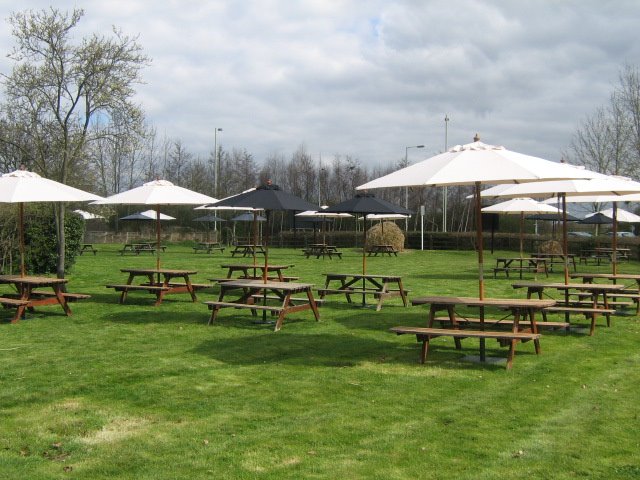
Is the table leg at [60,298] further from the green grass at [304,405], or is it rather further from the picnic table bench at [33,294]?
the green grass at [304,405]

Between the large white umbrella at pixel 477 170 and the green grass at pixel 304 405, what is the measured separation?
166cm

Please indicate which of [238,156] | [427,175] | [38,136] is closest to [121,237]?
[238,156]

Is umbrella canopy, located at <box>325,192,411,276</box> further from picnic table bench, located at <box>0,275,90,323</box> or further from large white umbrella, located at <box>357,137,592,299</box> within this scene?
picnic table bench, located at <box>0,275,90,323</box>

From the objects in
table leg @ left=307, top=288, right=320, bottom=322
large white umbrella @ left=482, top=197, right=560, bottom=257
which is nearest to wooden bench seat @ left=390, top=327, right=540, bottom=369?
table leg @ left=307, top=288, right=320, bottom=322

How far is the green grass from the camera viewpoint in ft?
15.0

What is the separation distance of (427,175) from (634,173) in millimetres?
30204

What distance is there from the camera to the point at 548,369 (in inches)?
291

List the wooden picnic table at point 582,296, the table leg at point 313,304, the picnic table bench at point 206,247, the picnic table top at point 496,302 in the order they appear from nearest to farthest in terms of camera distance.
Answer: the picnic table top at point 496,302 → the wooden picnic table at point 582,296 → the table leg at point 313,304 → the picnic table bench at point 206,247

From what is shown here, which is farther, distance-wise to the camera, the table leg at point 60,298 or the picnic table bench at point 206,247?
the picnic table bench at point 206,247

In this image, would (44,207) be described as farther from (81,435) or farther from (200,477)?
(200,477)

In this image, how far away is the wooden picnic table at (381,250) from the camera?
107 ft

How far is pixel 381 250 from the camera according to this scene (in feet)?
107

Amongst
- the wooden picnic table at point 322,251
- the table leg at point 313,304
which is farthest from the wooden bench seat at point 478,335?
the wooden picnic table at point 322,251

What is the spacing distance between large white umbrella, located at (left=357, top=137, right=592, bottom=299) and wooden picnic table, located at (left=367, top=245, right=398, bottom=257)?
2429cm
